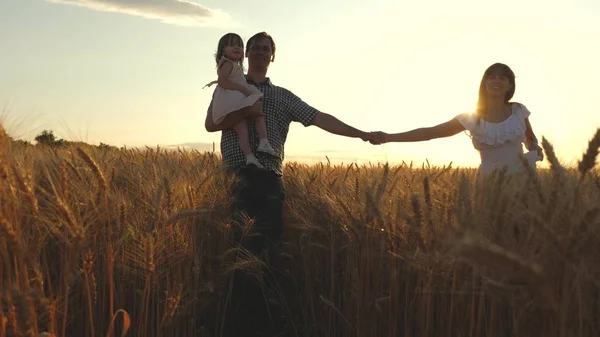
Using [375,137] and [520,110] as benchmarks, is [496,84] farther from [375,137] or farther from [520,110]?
[375,137]

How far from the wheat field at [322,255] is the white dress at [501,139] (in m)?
0.85

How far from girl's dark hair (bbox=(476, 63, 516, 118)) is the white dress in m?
0.09

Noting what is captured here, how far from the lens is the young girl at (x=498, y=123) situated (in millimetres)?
4039

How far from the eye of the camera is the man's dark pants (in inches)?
128

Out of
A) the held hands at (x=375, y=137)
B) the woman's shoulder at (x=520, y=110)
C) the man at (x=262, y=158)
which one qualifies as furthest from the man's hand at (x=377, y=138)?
the woman's shoulder at (x=520, y=110)

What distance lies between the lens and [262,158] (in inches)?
146

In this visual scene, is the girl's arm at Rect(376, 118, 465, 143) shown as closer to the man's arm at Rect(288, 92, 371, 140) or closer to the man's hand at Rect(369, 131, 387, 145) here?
the man's hand at Rect(369, 131, 387, 145)

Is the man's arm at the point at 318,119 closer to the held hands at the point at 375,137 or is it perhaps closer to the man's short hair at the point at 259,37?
the held hands at the point at 375,137

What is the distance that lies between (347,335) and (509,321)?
2.58 feet

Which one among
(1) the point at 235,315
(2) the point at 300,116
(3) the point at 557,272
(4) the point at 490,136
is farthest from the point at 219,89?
(3) the point at 557,272

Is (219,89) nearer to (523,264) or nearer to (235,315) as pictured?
(235,315)

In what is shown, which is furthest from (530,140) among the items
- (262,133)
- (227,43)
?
(227,43)

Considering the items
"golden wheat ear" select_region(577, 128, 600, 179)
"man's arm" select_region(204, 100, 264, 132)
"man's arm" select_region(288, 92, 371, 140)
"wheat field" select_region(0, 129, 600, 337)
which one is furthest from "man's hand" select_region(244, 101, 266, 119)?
"golden wheat ear" select_region(577, 128, 600, 179)

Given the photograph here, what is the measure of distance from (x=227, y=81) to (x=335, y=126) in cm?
85
